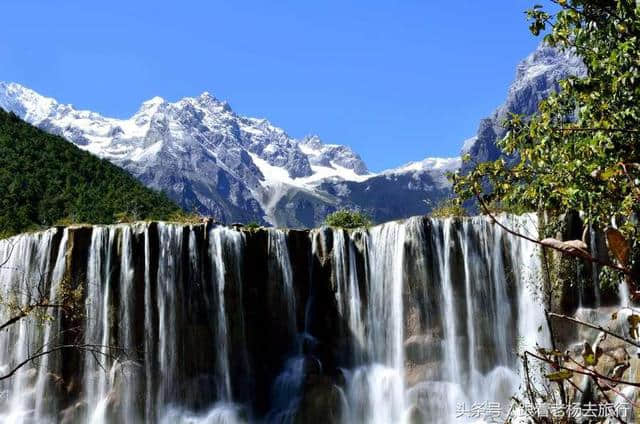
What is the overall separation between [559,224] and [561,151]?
7.17ft

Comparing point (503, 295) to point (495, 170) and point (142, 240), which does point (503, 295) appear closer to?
point (142, 240)

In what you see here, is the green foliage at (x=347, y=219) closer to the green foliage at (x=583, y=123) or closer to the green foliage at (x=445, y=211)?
the green foliage at (x=445, y=211)

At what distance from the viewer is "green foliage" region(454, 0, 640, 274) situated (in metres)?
8.95

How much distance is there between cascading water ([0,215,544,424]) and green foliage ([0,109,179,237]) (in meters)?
25.5

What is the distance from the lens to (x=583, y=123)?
9.71m

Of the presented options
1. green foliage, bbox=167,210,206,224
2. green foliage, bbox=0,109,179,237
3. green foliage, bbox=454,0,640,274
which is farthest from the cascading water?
green foliage, bbox=0,109,179,237

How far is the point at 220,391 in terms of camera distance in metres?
25.8

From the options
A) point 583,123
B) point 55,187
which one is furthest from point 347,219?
point 55,187

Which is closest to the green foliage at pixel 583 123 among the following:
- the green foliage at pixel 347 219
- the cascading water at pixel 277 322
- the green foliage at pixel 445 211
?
the cascading water at pixel 277 322

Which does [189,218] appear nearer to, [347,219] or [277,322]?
[277,322]

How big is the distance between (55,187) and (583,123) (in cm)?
6390

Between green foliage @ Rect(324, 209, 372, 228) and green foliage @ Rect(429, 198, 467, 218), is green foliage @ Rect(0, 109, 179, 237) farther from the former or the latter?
green foliage @ Rect(429, 198, 467, 218)

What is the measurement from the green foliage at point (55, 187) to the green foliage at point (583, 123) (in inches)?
1758

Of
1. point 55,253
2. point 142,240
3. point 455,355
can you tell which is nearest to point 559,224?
point 455,355
